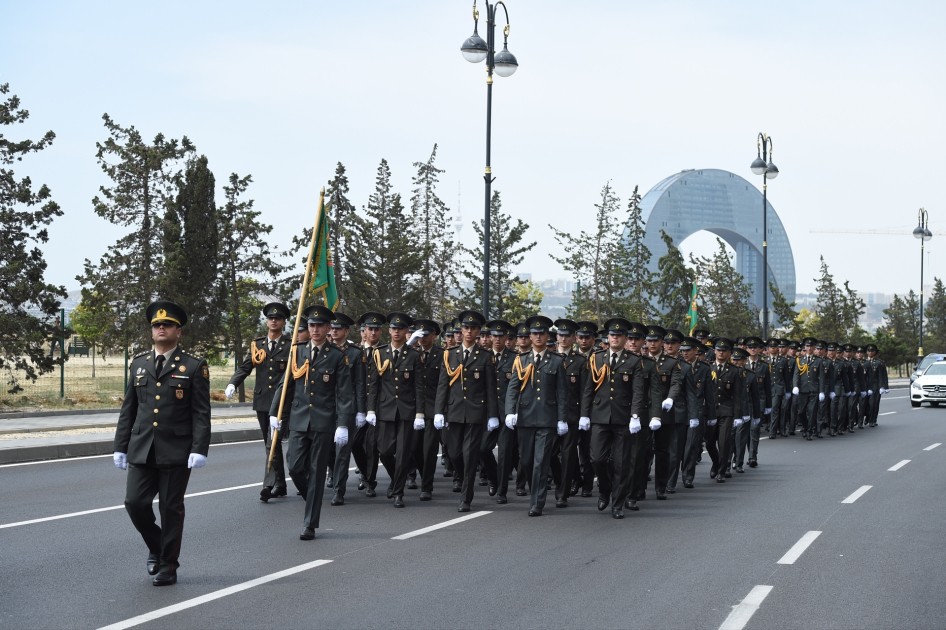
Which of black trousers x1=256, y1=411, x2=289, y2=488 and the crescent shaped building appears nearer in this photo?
black trousers x1=256, y1=411, x2=289, y2=488

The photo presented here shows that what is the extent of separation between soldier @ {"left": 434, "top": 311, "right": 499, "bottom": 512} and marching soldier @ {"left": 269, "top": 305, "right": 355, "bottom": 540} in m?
1.91

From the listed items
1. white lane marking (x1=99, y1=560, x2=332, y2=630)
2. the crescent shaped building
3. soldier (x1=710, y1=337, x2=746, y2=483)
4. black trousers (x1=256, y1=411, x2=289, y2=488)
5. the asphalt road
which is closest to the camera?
white lane marking (x1=99, y1=560, x2=332, y2=630)

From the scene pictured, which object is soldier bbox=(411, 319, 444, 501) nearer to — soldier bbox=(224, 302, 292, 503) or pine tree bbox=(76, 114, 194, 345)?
soldier bbox=(224, 302, 292, 503)

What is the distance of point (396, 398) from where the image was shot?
12773 millimetres

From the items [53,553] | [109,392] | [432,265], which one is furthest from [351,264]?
[53,553]

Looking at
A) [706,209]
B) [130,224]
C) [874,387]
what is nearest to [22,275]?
[130,224]

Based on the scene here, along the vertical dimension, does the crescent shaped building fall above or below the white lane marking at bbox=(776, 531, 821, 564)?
above

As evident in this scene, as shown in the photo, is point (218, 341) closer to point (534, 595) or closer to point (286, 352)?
point (286, 352)

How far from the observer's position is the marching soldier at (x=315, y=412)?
9.74m

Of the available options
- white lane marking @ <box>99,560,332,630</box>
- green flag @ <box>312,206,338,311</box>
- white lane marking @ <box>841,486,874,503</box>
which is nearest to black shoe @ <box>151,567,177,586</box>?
white lane marking @ <box>99,560,332,630</box>

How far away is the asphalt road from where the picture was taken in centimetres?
705

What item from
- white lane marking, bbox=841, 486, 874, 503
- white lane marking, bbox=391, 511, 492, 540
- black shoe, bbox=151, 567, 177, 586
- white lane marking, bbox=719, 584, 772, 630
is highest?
black shoe, bbox=151, 567, 177, 586

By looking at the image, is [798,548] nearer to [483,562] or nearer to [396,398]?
[483,562]

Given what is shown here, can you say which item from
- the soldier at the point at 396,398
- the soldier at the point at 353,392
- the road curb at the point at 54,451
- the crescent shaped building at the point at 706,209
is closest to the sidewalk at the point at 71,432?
the road curb at the point at 54,451
